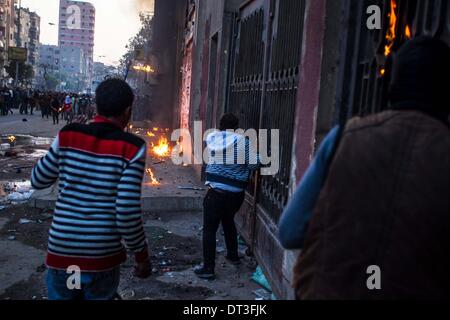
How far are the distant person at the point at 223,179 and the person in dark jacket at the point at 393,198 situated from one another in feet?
11.8

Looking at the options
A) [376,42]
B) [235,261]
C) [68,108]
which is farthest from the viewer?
[68,108]

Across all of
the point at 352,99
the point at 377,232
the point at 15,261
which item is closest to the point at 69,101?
the point at 15,261

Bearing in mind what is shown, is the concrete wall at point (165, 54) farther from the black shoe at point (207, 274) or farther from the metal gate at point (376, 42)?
the metal gate at point (376, 42)

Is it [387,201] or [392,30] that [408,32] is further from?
[387,201]

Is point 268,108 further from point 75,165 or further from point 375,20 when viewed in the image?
point 75,165

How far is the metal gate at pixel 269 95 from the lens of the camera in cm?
544

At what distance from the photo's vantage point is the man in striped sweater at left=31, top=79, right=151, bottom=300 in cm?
268

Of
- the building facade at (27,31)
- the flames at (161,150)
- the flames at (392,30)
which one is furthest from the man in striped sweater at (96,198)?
the building facade at (27,31)

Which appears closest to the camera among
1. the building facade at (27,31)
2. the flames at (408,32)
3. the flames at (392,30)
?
the flames at (408,32)

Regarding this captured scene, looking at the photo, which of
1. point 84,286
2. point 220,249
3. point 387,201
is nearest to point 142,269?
Answer: point 84,286

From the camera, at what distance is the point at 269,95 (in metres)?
6.47

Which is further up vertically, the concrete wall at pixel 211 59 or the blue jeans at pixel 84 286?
the concrete wall at pixel 211 59

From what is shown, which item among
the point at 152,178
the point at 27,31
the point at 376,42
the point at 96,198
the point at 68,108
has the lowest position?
the point at 152,178

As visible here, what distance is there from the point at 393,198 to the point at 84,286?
1840mm
